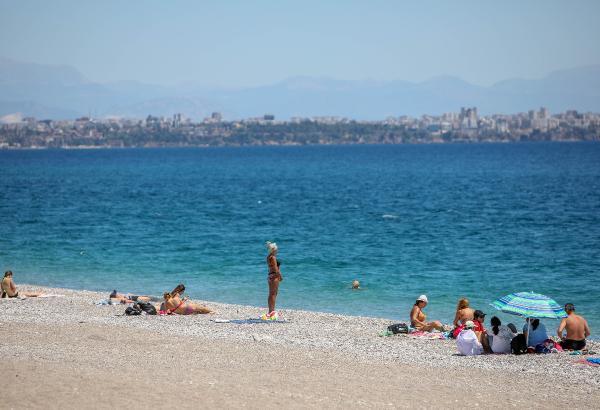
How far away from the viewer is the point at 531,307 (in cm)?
1695

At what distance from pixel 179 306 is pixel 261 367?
6.62 metres

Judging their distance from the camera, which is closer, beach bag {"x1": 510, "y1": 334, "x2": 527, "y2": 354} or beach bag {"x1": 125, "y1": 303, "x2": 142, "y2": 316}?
beach bag {"x1": 510, "y1": 334, "x2": 527, "y2": 354}

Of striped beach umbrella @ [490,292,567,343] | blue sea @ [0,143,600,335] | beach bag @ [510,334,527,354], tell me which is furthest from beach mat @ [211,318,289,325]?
beach bag @ [510,334,527,354]

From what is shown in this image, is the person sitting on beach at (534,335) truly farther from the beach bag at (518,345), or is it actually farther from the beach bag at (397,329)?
the beach bag at (397,329)

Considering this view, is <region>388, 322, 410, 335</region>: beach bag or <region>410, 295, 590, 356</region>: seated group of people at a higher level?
<region>410, 295, 590, 356</region>: seated group of people

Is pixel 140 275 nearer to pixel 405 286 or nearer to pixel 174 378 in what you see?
pixel 405 286

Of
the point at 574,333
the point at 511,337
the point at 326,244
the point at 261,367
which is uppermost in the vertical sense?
the point at 574,333

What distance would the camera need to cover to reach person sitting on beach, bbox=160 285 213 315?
21.3m

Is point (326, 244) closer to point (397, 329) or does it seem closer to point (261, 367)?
point (397, 329)

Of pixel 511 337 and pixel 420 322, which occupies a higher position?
pixel 511 337

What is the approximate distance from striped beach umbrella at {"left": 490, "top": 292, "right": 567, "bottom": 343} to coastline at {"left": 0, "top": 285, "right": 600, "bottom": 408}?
0.84 meters

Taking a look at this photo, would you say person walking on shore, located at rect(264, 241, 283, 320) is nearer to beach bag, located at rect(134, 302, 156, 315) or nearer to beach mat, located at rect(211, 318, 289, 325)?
beach mat, located at rect(211, 318, 289, 325)

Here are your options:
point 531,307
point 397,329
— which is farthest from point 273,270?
point 531,307

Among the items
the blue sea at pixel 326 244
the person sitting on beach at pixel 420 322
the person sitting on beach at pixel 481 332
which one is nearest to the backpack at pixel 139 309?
the blue sea at pixel 326 244
